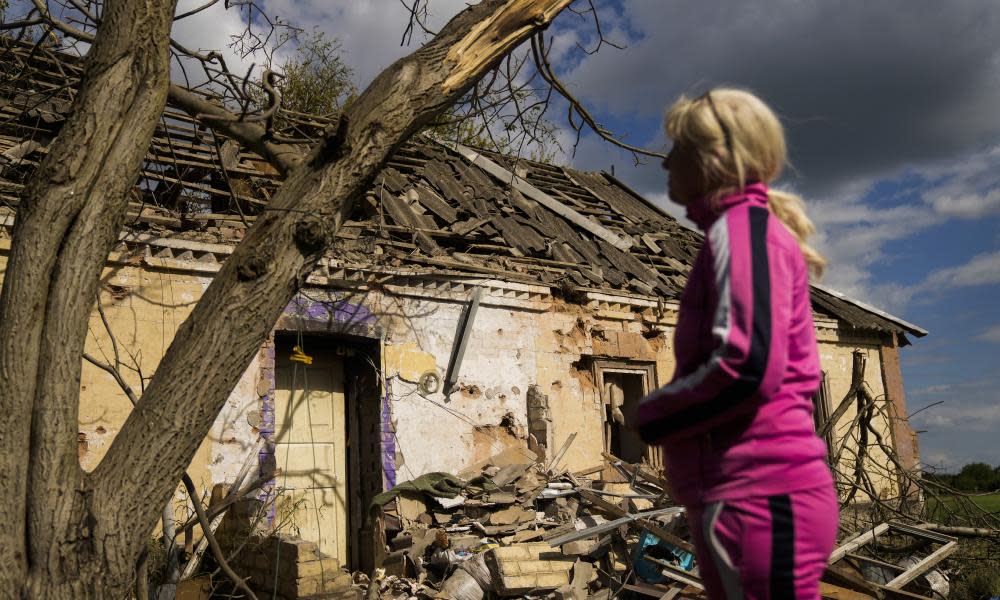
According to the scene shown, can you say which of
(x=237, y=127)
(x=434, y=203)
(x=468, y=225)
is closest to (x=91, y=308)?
(x=237, y=127)

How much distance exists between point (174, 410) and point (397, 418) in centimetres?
605

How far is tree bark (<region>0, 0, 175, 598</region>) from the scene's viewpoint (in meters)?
2.85

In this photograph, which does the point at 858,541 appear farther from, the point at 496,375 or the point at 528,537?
the point at 496,375

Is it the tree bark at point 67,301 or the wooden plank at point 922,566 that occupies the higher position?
the tree bark at point 67,301

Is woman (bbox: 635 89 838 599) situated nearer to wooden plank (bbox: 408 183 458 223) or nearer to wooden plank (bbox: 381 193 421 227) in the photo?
wooden plank (bbox: 381 193 421 227)

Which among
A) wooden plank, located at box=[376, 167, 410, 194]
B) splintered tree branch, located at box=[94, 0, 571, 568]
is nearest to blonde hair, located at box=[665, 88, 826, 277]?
splintered tree branch, located at box=[94, 0, 571, 568]

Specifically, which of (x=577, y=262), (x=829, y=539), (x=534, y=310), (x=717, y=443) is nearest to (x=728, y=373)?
(x=717, y=443)

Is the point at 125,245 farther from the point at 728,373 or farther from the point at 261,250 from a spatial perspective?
the point at 728,373

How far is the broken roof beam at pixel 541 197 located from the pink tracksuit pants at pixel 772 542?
10.7 metres

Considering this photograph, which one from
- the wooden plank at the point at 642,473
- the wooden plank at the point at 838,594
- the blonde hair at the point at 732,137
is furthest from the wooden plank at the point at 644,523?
the blonde hair at the point at 732,137

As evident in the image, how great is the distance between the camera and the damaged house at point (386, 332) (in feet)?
25.8

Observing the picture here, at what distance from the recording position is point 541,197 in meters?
12.9

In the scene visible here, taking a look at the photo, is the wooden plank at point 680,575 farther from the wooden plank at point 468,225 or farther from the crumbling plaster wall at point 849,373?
the crumbling plaster wall at point 849,373

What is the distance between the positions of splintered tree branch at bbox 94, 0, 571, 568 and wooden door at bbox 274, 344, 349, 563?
18.3ft
